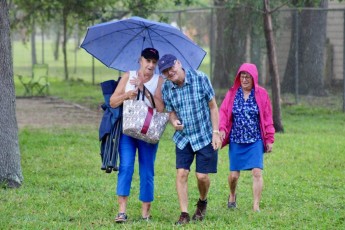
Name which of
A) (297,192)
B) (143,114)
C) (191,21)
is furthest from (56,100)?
(143,114)

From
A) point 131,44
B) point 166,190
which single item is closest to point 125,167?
point 131,44

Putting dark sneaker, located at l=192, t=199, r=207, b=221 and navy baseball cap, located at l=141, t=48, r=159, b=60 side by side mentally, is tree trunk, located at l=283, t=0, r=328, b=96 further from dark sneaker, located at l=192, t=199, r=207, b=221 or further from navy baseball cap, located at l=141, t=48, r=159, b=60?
navy baseball cap, located at l=141, t=48, r=159, b=60

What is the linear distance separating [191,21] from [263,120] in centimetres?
1739

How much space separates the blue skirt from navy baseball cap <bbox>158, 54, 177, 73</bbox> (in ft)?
4.73

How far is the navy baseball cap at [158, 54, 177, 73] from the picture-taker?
8609 mm

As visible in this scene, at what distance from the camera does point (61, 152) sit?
14.3 meters

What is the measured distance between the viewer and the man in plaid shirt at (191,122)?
8.83 m

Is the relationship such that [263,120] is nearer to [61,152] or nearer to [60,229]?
[60,229]

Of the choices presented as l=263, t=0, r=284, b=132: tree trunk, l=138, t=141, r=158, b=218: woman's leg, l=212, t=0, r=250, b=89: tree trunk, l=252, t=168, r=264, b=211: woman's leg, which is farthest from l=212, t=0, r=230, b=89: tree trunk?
l=138, t=141, r=158, b=218: woman's leg

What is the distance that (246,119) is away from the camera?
957 centimetres

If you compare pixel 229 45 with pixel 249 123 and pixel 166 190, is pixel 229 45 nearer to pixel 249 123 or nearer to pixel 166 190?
pixel 166 190

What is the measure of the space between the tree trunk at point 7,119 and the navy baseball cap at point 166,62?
3255 millimetres

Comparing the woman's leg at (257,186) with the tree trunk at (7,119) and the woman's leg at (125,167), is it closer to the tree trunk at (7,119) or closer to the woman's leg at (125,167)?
the woman's leg at (125,167)

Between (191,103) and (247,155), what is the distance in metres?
1.12
